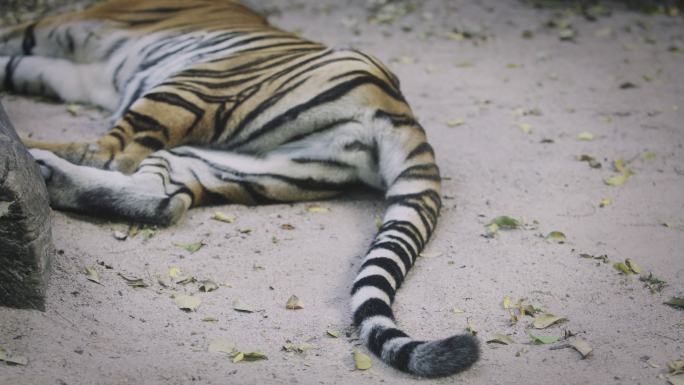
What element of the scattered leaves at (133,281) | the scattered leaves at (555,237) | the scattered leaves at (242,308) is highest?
the scattered leaves at (133,281)

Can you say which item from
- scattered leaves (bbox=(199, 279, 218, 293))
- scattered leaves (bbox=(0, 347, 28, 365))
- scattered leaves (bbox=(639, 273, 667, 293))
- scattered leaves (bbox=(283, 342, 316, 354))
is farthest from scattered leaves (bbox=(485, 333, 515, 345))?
scattered leaves (bbox=(0, 347, 28, 365))

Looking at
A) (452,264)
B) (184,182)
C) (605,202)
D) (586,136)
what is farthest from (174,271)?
(586,136)

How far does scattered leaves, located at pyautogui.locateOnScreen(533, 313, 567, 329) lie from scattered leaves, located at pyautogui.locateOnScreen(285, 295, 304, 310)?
39.6 inches

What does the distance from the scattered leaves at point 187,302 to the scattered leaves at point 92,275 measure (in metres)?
0.36

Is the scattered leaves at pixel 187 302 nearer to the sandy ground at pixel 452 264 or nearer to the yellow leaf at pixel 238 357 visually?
the sandy ground at pixel 452 264

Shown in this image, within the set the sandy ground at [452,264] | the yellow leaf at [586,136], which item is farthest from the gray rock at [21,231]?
the yellow leaf at [586,136]

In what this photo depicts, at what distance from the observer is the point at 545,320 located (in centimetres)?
343

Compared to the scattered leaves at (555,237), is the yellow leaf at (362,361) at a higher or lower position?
higher

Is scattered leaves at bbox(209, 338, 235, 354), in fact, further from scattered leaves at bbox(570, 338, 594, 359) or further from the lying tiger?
scattered leaves at bbox(570, 338, 594, 359)

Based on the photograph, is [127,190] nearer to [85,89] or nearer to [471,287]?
[471,287]

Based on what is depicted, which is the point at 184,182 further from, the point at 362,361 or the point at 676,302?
the point at 676,302

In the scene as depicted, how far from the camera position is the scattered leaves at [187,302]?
135 inches

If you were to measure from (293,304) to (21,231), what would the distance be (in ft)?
3.84

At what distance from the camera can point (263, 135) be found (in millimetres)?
4523
